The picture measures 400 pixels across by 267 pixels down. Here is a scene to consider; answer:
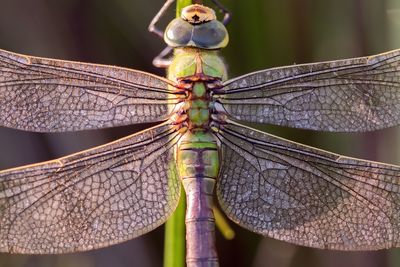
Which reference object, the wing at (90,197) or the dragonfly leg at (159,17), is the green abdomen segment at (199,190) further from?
the dragonfly leg at (159,17)

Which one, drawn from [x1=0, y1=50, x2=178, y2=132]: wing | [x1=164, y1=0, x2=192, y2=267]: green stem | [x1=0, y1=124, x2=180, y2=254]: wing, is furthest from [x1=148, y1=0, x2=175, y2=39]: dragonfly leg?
[x1=164, y1=0, x2=192, y2=267]: green stem

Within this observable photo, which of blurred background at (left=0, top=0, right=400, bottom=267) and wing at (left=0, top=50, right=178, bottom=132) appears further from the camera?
blurred background at (left=0, top=0, right=400, bottom=267)

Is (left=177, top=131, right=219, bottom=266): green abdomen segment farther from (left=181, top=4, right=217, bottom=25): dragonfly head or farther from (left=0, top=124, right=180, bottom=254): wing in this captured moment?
(left=181, top=4, right=217, bottom=25): dragonfly head

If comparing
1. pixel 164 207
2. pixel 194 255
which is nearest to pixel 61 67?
pixel 164 207

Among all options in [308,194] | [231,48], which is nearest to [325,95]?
[308,194]

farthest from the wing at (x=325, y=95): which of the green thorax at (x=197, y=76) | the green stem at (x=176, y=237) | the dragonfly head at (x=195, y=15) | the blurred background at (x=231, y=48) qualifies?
the blurred background at (x=231, y=48)

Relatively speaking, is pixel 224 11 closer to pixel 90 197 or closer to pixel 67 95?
pixel 67 95
